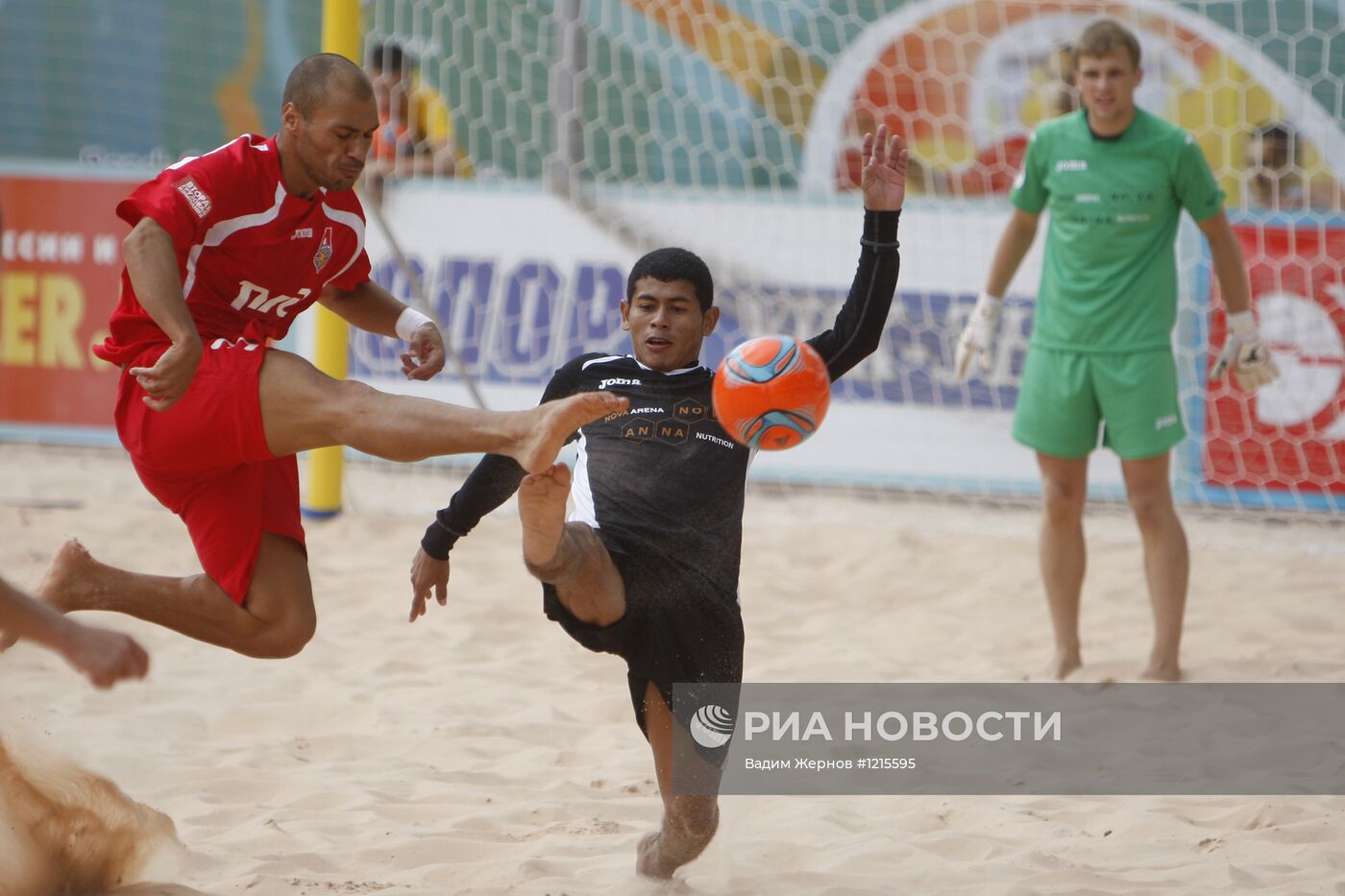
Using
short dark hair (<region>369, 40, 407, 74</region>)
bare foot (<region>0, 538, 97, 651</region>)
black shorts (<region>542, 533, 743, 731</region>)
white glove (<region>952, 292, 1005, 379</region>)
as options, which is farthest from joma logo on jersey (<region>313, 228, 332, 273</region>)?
short dark hair (<region>369, 40, 407, 74</region>)

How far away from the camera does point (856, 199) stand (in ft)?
26.0

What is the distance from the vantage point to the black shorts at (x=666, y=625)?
124 inches

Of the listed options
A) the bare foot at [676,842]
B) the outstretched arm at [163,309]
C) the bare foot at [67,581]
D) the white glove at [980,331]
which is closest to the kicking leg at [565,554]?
the bare foot at [676,842]

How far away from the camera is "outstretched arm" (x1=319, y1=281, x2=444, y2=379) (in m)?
3.55

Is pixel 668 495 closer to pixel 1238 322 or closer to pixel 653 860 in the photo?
pixel 653 860

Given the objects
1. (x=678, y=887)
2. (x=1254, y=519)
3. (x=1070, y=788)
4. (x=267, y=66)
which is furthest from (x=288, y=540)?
(x=267, y=66)

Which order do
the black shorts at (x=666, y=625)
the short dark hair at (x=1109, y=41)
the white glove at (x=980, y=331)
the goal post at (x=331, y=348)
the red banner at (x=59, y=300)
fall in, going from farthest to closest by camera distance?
the red banner at (x=59, y=300) < the goal post at (x=331, y=348) < the white glove at (x=980, y=331) < the short dark hair at (x=1109, y=41) < the black shorts at (x=666, y=625)

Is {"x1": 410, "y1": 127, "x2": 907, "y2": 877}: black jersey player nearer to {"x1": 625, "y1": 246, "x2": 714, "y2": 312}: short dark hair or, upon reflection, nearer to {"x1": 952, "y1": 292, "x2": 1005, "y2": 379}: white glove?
{"x1": 625, "y1": 246, "x2": 714, "y2": 312}: short dark hair

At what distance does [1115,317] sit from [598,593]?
2533mm

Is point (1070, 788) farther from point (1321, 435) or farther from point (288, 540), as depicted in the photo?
point (1321, 435)

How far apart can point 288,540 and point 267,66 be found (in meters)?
7.69

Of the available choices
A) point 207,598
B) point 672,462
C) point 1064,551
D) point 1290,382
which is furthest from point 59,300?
point 1290,382

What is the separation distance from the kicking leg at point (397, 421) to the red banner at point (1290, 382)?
5.45m

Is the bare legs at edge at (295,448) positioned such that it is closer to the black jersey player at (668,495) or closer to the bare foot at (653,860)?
the black jersey player at (668,495)
